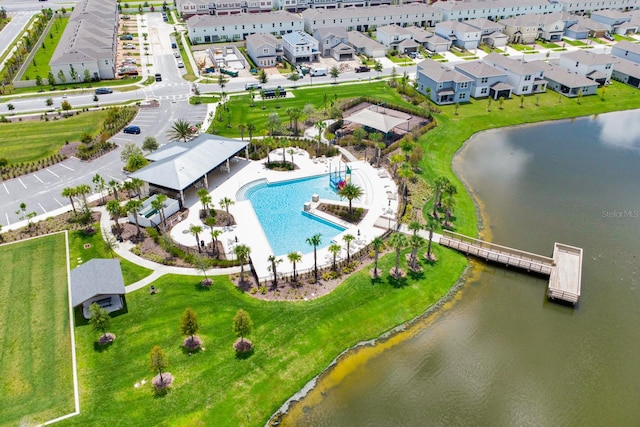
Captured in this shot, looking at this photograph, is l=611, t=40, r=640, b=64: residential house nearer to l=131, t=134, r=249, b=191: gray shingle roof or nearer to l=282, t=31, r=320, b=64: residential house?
l=282, t=31, r=320, b=64: residential house

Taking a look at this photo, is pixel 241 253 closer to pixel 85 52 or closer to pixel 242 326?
pixel 242 326

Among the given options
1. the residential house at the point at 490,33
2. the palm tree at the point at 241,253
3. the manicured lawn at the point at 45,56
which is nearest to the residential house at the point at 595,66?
the residential house at the point at 490,33

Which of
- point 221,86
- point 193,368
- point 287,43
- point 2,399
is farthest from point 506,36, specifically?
point 2,399

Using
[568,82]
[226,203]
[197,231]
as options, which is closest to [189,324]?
[197,231]

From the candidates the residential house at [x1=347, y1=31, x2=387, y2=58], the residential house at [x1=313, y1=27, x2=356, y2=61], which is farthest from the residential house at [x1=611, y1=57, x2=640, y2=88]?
the residential house at [x1=313, y1=27, x2=356, y2=61]

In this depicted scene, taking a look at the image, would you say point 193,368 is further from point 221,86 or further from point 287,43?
point 287,43

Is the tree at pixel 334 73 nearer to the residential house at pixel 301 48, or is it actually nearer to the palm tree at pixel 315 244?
the residential house at pixel 301 48
